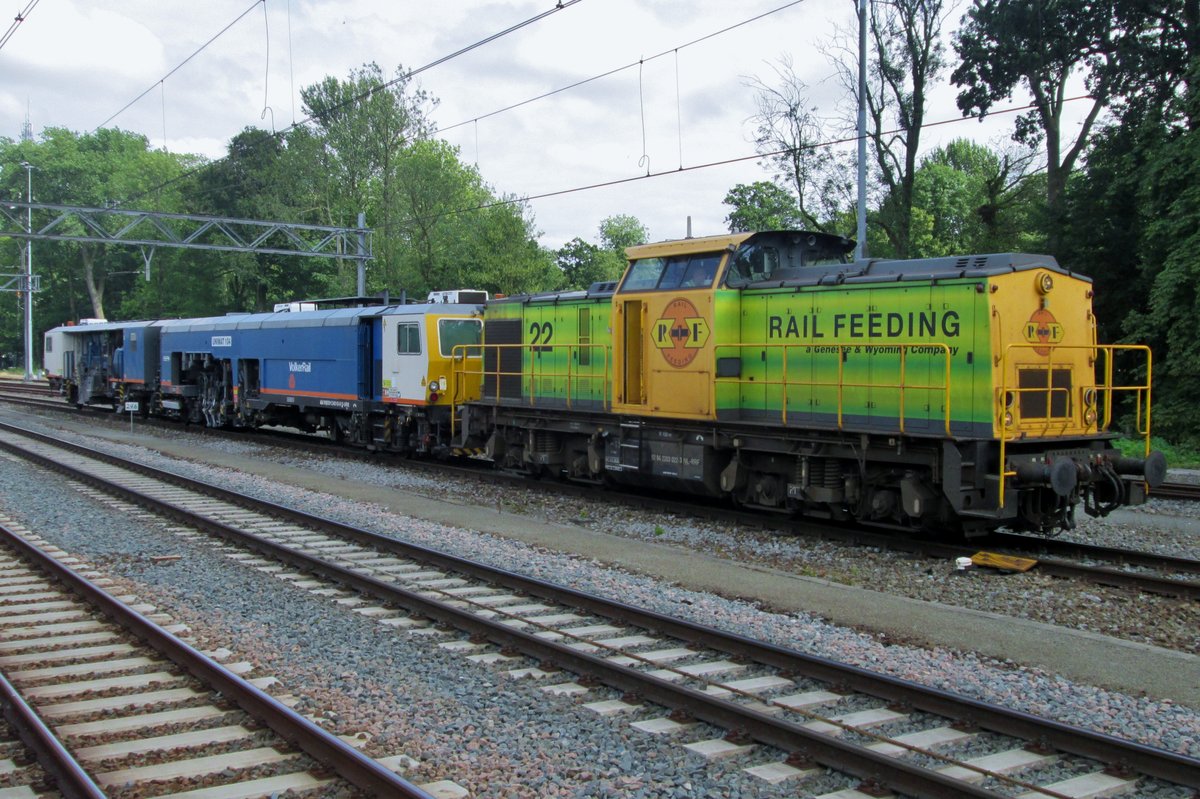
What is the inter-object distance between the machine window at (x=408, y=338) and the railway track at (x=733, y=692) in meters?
9.01

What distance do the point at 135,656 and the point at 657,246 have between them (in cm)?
860

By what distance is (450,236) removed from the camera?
41719 mm

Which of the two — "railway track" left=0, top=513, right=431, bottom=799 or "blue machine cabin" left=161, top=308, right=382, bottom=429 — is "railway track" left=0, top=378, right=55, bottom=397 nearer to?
"blue machine cabin" left=161, top=308, right=382, bottom=429

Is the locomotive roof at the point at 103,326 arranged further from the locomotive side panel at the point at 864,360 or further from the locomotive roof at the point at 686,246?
the locomotive side panel at the point at 864,360

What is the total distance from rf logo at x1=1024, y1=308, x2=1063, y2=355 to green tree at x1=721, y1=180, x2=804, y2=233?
11.7m

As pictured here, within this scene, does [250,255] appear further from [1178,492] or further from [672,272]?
[1178,492]

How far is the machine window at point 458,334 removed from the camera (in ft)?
61.6

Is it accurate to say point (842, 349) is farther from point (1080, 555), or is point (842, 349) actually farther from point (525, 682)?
point (525, 682)

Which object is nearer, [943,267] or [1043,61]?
[943,267]

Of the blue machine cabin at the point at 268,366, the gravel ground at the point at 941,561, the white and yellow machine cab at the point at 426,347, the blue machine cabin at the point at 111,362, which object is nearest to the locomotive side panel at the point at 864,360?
the gravel ground at the point at 941,561

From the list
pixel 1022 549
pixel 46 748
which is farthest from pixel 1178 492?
pixel 46 748

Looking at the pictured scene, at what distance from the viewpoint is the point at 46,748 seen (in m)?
4.87

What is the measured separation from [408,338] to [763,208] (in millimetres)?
21054

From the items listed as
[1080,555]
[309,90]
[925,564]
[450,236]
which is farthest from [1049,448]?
[309,90]
